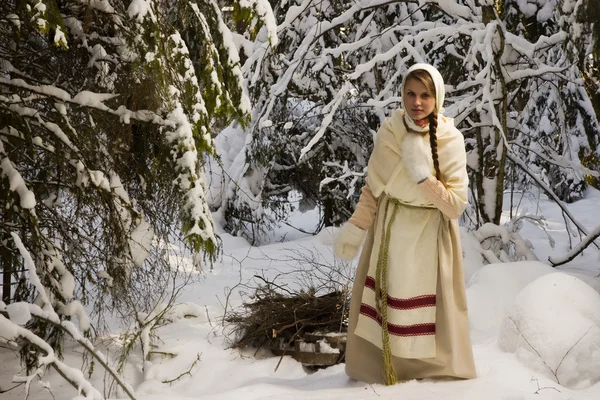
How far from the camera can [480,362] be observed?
414 cm

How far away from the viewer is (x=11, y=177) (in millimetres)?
3301

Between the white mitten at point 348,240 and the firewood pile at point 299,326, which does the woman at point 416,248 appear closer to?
the white mitten at point 348,240

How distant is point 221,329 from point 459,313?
2.22 meters

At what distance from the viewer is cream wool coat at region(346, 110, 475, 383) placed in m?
3.68

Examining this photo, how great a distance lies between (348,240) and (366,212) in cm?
19

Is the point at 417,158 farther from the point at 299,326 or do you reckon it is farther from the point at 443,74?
the point at 443,74

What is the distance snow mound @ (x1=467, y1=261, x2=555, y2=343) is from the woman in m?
1.18

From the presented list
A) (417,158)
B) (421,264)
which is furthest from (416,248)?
(417,158)

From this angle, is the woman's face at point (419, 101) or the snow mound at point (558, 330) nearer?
the woman's face at point (419, 101)

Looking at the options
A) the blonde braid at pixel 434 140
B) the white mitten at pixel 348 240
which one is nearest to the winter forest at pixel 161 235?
the white mitten at pixel 348 240

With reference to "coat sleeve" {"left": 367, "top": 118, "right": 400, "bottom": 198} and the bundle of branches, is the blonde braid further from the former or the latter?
the bundle of branches

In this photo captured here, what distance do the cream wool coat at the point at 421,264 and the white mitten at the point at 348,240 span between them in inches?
3.9

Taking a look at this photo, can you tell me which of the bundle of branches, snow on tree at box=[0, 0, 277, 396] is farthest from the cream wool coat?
the bundle of branches

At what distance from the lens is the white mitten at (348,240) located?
3.86 metres
